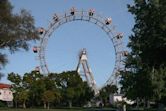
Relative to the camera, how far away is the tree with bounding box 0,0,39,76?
3272cm

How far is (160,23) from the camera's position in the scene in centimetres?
4325

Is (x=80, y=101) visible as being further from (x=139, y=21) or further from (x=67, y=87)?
(x=139, y=21)

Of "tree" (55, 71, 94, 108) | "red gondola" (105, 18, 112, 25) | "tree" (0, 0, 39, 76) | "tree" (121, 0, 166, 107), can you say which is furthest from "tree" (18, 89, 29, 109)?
"tree" (0, 0, 39, 76)

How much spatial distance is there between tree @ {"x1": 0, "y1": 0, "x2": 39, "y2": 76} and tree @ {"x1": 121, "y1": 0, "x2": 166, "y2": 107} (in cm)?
1288

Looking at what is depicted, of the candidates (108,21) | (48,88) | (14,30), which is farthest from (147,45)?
(48,88)

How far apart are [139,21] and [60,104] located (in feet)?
326

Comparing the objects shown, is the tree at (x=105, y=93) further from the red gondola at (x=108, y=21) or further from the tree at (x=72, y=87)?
the red gondola at (x=108, y=21)

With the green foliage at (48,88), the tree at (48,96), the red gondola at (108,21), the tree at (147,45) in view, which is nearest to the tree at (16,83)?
the green foliage at (48,88)

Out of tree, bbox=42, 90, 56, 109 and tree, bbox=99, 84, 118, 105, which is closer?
tree, bbox=42, 90, 56, 109

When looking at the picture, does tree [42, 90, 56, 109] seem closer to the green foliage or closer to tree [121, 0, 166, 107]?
the green foliage

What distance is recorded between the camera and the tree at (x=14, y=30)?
3272cm

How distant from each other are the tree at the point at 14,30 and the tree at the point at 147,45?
507 inches

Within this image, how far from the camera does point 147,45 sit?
44812 mm

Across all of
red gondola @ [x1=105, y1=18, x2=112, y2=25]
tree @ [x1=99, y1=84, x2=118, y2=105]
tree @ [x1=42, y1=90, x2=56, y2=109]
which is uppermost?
red gondola @ [x1=105, y1=18, x2=112, y2=25]
